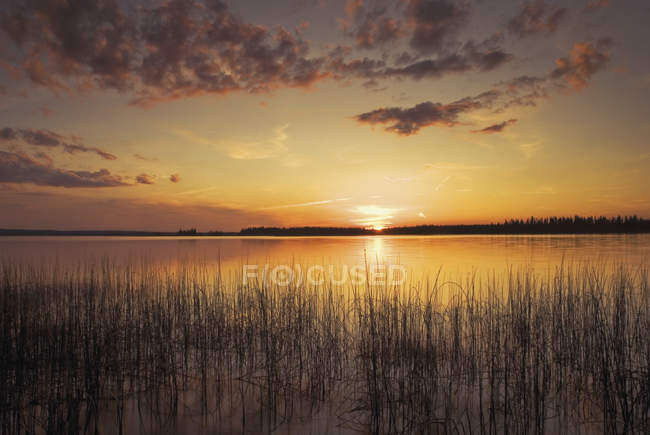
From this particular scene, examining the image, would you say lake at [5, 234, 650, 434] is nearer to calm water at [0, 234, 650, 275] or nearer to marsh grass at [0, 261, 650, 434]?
marsh grass at [0, 261, 650, 434]

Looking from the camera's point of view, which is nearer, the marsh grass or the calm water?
the marsh grass

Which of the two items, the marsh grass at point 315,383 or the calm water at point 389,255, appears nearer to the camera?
the marsh grass at point 315,383

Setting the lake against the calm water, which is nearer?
the lake

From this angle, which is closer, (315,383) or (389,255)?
(315,383)

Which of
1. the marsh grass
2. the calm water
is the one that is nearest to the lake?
the marsh grass

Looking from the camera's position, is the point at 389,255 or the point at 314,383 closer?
the point at 314,383

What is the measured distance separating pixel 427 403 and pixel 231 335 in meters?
4.26

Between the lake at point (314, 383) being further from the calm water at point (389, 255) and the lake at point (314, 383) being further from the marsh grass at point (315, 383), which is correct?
the calm water at point (389, 255)

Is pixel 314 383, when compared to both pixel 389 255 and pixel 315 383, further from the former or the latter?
pixel 389 255

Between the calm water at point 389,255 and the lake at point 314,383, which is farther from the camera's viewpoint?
the calm water at point 389,255

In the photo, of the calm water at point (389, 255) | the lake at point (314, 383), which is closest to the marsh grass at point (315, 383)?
the lake at point (314, 383)

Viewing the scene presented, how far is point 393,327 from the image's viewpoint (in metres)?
6.74

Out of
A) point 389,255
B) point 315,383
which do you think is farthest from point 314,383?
point 389,255

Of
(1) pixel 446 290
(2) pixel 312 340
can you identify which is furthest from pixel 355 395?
(1) pixel 446 290
